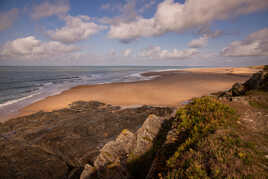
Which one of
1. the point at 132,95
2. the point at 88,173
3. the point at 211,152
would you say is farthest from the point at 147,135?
the point at 132,95

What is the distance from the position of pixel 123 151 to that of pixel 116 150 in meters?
0.27

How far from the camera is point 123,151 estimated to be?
15.9 ft

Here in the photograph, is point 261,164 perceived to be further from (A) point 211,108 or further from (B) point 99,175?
(B) point 99,175

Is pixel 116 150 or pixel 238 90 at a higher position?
pixel 238 90

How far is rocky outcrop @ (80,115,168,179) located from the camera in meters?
4.19

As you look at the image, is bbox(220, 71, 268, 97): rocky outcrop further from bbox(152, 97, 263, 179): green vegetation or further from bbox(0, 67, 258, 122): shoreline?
bbox(0, 67, 258, 122): shoreline

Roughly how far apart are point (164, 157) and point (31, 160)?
18.8 ft

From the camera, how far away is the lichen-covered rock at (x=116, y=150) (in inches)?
179

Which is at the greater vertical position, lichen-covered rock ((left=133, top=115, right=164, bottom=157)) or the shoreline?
lichen-covered rock ((left=133, top=115, right=164, bottom=157))

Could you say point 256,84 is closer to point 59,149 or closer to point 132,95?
point 59,149

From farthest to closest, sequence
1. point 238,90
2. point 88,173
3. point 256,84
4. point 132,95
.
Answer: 1. point 132,95
2. point 238,90
3. point 256,84
4. point 88,173

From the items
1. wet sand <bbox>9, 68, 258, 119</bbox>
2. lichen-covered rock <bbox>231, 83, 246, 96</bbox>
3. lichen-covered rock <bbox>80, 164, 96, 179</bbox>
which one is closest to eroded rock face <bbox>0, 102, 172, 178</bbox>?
lichen-covered rock <bbox>80, 164, 96, 179</bbox>

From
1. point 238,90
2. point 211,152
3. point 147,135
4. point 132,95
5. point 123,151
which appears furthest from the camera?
point 132,95

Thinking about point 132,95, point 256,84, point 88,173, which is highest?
point 256,84
